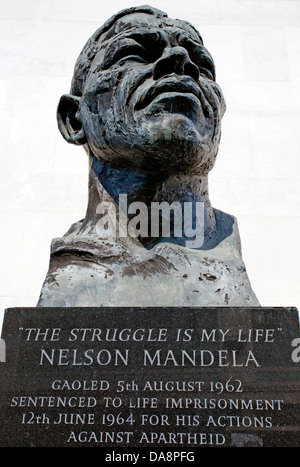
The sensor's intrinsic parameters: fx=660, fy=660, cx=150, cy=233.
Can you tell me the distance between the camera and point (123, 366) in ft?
7.26

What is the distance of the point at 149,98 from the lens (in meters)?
2.79

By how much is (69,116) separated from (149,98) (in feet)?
2.11

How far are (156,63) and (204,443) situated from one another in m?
1.59

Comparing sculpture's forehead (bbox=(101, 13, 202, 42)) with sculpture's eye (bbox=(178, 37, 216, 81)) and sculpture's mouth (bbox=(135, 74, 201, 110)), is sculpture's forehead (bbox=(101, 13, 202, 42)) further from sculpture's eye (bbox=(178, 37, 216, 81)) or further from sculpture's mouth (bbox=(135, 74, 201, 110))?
sculpture's mouth (bbox=(135, 74, 201, 110))

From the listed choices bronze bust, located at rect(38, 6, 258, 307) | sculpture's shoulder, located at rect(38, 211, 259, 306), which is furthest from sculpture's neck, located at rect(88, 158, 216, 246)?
sculpture's shoulder, located at rect(38, 211, 259, 306)

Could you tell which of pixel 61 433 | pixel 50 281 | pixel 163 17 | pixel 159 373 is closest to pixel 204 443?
pixel 159 373

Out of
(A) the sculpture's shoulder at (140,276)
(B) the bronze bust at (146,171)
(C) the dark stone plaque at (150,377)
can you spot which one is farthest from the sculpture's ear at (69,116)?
(C) the dark stone plaque at (150,377)

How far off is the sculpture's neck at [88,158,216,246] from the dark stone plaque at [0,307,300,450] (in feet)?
2.26

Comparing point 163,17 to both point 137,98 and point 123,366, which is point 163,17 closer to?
point 137,98

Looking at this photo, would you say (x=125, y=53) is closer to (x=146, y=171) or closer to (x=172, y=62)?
(x=172, y=62)

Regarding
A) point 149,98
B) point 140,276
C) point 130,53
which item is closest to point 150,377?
point 140,276

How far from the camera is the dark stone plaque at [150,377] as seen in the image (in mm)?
2094

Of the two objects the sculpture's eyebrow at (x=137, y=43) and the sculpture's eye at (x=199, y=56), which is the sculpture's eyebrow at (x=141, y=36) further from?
the sculpture's eye at (x=199, y=56)

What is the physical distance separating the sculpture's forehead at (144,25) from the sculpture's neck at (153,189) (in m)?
0.64
